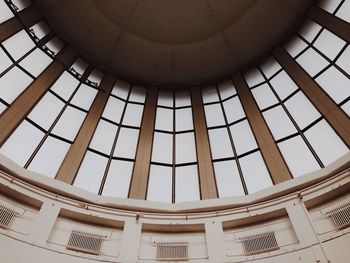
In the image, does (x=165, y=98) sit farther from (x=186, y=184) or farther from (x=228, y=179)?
(x=228, y=179)

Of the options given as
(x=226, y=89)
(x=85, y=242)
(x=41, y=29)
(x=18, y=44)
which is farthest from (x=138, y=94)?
(x=85, y=242)

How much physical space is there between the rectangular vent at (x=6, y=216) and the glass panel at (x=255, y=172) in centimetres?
827

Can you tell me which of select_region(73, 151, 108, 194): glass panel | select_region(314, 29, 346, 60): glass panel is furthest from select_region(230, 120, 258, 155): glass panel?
select_region(73, 151, 108, 194): glass panel

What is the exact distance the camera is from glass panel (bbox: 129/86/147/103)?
60.2 feet

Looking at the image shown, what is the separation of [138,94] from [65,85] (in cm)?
427

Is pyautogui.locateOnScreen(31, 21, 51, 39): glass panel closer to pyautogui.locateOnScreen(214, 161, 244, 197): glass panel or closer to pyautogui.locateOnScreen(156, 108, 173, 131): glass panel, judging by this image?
pyautogui.locateOnScreen(156, 108, 173, 131): glass panel

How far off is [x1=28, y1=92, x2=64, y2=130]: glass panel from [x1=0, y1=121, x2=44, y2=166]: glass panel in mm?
506

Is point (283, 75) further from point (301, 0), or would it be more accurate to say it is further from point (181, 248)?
point (181, 248)

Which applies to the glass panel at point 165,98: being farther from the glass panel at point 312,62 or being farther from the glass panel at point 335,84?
the glass panel at point 335,84

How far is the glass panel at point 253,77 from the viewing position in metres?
17.9

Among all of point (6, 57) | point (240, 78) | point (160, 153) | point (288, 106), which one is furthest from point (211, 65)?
point (6, 57)

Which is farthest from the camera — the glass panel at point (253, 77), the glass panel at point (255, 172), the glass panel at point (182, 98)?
the glass panel at point (182, 98)

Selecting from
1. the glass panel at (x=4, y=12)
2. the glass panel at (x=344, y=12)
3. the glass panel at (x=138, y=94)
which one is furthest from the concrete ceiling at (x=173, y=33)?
the glass panel at (x=4, y=12)

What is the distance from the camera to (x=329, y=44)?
15.4m
